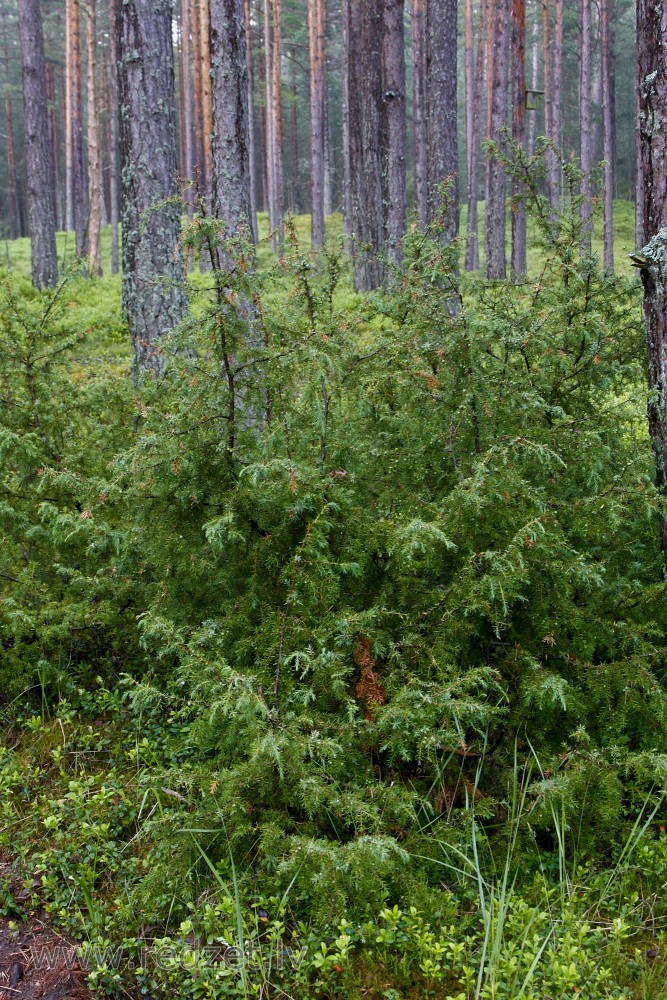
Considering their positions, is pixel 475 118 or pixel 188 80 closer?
pixel 188 80

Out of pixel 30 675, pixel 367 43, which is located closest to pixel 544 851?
pixel 30 675

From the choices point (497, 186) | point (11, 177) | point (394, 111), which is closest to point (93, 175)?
point (394, 111)

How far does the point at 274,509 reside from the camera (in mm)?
3402

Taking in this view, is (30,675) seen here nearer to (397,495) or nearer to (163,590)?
(163,590)

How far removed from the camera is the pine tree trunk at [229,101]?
7016mm

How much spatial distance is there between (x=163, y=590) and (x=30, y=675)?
1.06 m

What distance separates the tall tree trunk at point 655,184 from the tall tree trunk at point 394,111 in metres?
9.71

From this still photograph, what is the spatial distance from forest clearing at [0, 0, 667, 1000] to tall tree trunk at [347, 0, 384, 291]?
11065 millimetres

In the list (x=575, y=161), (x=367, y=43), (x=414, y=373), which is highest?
(x=367, y=43)

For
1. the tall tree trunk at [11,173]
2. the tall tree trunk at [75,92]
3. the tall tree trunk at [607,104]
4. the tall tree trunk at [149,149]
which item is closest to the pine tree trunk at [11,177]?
the tall tree trunk at [11,173]

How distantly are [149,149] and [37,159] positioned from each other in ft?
36.4

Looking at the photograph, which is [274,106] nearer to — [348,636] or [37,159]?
[37,159]

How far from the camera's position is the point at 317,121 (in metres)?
25.3

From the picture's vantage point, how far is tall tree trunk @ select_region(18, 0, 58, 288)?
52.5ft
